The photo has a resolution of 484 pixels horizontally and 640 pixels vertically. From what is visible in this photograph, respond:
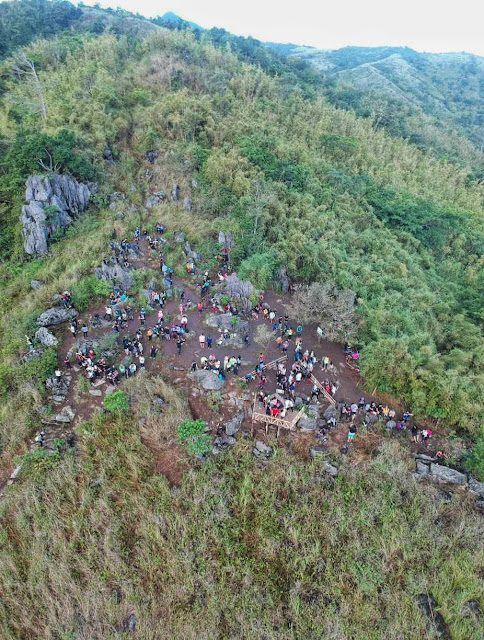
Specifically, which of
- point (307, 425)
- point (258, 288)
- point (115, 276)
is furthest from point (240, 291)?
point (307, 425)

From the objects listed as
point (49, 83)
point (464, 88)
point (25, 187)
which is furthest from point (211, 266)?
point (464, 88)

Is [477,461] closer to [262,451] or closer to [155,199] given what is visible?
[262,451]

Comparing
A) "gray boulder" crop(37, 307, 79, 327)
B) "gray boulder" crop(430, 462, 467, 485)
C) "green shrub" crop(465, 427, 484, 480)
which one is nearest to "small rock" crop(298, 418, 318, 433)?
"gray boulder" crop(430, 462, 467, 485)

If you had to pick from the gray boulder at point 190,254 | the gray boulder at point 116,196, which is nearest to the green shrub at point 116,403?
the gray boulder at point 190,254

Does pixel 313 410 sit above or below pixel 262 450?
above

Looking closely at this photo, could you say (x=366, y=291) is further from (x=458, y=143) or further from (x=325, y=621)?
(x=458, y=143)
